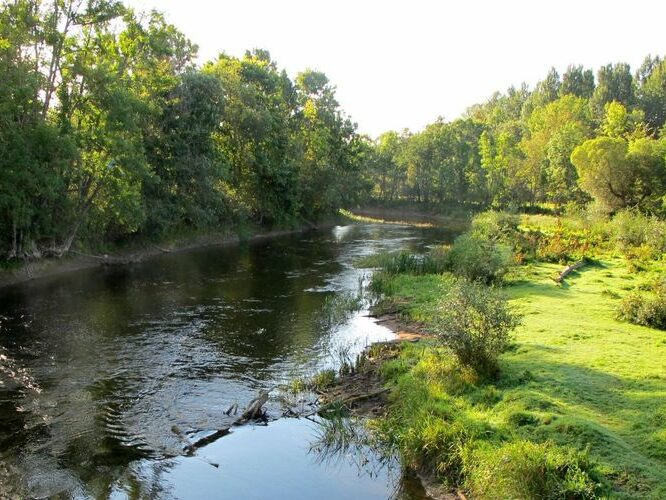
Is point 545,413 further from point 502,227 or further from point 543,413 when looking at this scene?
point 502,227

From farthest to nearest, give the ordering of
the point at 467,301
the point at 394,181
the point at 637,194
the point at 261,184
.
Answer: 1. the point at 394,181
2. the point at 261,184
3. the point at 637,194
4. the point at 467,301

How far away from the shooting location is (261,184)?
61.6m

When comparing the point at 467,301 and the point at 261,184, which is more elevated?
the point at 261,184

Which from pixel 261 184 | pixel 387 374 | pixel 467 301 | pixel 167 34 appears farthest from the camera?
pixel 261 184

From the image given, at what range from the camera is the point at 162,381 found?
16.9 m

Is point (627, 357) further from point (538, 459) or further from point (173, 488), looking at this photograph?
point (173, 488)

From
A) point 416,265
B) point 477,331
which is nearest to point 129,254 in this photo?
point 416,265

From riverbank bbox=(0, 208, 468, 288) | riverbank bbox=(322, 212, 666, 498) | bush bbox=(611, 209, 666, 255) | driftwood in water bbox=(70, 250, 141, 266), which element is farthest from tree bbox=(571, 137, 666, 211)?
driftwood in water bbox=(70, 250, 141, 266)

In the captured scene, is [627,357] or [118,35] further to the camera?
[118,35]

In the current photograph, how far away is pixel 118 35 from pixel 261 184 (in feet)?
88.6

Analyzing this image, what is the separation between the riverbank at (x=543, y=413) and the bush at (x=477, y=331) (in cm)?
33

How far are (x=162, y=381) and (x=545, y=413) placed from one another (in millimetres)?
11050

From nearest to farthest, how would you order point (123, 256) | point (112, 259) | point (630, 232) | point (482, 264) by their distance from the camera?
point (482, 264), point (630, 232), point (112, 259), point (123, 256)

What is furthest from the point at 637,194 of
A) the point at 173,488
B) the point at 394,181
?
the point at 394,181
